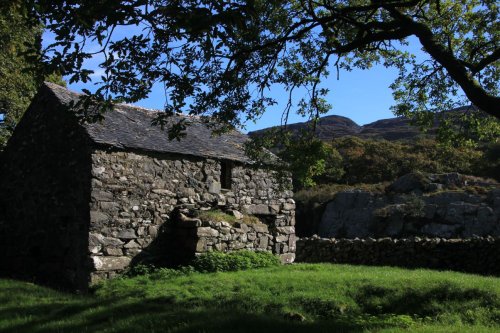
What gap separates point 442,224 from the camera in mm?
23797

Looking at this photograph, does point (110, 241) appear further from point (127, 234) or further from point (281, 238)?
point (281, 238)

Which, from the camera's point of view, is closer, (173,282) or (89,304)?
(89,304)

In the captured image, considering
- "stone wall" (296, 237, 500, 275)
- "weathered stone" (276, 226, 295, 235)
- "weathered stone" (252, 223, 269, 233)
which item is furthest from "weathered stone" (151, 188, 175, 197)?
"stone wall" (296, 237, 500, 275)

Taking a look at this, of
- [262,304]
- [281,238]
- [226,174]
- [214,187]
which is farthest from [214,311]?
[281,238]

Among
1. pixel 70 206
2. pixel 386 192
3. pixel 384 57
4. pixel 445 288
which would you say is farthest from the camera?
pixel 386 192

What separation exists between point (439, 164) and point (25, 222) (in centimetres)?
3092

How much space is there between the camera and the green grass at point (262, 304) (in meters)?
7.35

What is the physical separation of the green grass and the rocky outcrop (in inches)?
517

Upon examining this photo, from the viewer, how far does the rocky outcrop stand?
23.3 m

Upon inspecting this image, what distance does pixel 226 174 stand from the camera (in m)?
16.0

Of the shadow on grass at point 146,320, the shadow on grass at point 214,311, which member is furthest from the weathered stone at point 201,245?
the shadow on grass at point 146,320

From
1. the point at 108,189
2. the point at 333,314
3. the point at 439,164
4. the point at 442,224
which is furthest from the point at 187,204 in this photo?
the point at 439,164

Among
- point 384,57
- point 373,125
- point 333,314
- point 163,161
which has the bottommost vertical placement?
point 333,314

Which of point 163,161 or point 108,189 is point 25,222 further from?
point 163,161
